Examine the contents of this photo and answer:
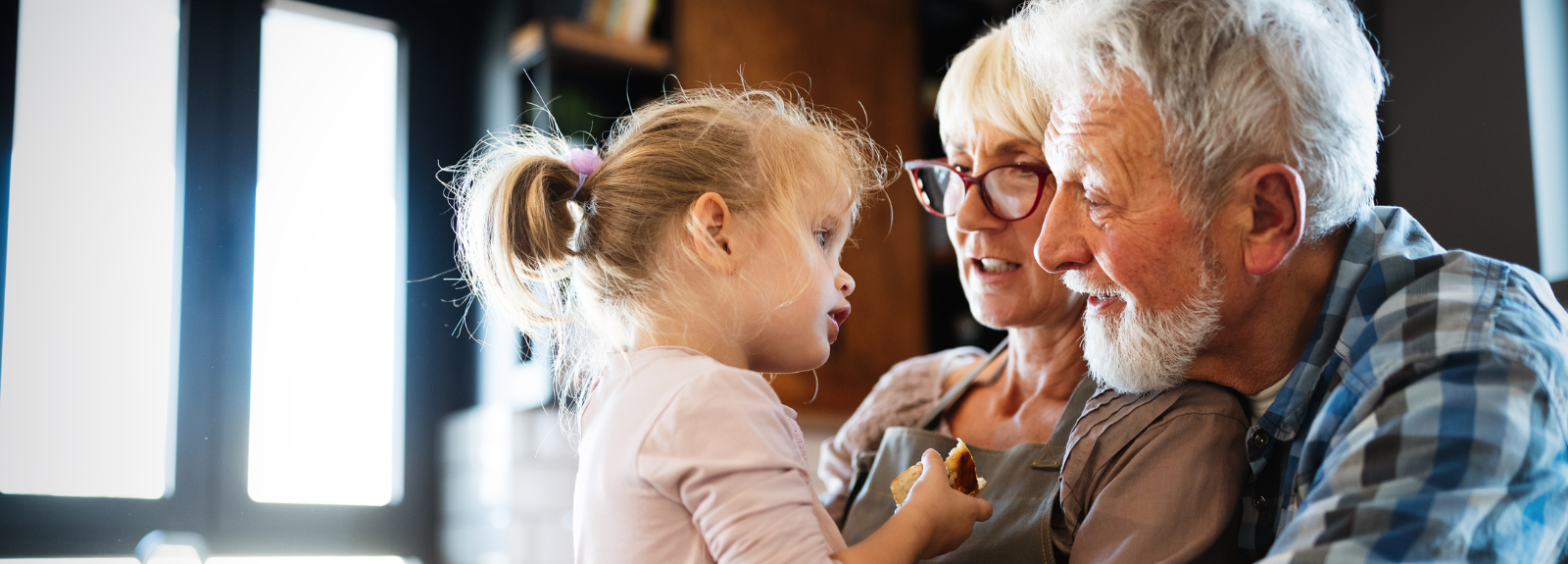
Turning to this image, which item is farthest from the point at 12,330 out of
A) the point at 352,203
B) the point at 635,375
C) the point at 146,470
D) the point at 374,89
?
the point at 635,375

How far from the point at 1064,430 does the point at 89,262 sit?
2.35m

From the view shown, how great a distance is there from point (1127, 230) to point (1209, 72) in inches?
7.1

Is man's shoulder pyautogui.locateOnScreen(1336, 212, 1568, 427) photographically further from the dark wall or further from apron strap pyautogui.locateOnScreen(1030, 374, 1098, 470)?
the dark wall

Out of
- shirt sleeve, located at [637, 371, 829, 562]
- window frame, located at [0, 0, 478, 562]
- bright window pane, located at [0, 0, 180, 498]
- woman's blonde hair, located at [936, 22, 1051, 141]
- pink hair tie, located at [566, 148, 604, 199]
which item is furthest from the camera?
window frame, located at [0, 0, 478, 562]

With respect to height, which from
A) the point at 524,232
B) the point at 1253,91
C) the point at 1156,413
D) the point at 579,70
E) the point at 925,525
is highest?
the point at 579,70

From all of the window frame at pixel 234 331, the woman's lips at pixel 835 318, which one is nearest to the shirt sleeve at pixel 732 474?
the woman's lips at pixel 835 318

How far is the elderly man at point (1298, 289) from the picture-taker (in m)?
0.91

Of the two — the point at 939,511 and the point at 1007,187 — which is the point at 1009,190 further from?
the point at 939,511

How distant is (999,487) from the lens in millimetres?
1371

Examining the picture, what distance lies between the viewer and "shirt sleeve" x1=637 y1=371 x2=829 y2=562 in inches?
39.6

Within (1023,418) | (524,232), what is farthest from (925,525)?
(524,232)

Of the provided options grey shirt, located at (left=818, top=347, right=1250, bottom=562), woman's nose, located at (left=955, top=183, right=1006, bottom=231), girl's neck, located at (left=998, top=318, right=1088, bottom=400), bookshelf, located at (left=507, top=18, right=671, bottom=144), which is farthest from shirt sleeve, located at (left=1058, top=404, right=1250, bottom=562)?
bookshelf, located at (left=507, top=18, right=671, bottom=144)

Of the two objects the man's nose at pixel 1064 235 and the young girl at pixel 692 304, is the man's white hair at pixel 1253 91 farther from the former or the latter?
the young girl at pixel 692 304

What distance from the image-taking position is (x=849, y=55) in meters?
3.62
